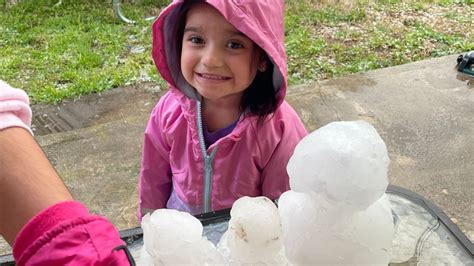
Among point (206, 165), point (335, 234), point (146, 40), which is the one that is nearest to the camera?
point (335, 234)

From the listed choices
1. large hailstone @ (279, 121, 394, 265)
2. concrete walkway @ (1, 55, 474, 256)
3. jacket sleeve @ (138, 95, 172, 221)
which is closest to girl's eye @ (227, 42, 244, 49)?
jacket sleeve @ (138, 95, 172, 221)

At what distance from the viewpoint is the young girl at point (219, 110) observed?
156 centimetres

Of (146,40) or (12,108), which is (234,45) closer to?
(12,108)

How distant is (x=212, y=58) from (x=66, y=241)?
2.60ft

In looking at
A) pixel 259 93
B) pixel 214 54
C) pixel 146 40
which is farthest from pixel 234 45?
pixel 146 40

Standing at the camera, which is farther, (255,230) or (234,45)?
(234,45)

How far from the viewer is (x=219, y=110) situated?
1.76 metres

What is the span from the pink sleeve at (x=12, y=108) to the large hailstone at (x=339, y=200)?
52cm

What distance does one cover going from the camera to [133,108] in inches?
158

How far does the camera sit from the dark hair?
1.68 m

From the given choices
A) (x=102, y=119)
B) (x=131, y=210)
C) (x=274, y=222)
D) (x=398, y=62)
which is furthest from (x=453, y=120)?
(x=274, y=222)

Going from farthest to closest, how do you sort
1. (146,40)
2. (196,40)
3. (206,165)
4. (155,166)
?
1. (146,40)
2. (155,166)
3. (206,165)
4. (196,40)

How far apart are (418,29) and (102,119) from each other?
314 centimetres

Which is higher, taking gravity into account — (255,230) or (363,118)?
(255,230)
